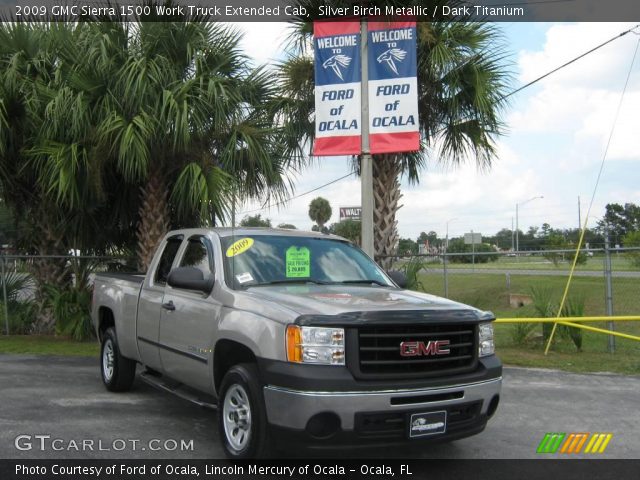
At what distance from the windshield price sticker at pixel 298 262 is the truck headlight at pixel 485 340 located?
5.14 feet

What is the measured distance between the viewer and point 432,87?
35.3 ft

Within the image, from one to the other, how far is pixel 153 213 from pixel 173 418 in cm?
518

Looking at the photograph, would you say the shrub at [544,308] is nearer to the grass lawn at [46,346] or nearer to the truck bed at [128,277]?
the truck bed at [128,277]

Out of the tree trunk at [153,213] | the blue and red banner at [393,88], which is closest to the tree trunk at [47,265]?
the tree trunk at [153,213]

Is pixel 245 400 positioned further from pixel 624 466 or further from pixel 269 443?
pixel 624 466

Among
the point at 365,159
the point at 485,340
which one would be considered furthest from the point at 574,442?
the point at 365,159

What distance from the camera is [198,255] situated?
5898 mm

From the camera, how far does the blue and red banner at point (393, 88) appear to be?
366 inches

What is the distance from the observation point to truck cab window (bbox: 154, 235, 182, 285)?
6312 mm

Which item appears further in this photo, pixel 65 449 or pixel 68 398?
pixel 68 398

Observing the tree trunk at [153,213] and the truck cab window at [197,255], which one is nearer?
the truck cab window at [197,255]

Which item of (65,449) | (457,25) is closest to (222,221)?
(457,25)

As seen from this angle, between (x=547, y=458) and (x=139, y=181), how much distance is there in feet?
26.3

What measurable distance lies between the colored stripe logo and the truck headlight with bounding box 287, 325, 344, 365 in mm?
2215
